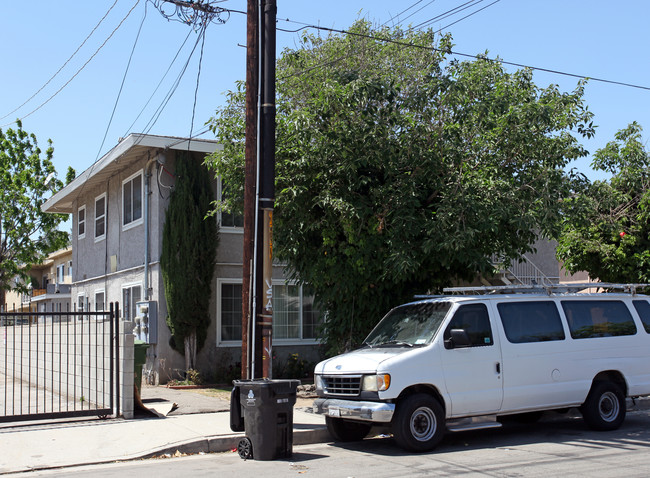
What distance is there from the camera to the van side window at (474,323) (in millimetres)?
9570

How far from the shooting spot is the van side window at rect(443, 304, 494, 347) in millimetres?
9570

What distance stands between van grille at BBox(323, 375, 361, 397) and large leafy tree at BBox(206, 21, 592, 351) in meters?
2.27

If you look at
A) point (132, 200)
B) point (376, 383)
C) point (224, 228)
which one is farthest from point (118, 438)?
point (132, 200)

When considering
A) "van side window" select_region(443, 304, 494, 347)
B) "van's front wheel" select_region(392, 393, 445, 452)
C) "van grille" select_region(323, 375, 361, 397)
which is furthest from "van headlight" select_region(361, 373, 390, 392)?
"van side window" select_region(443, 304, 494, 347)

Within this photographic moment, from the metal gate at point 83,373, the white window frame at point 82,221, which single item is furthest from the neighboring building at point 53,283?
the metal gate at point 83,373

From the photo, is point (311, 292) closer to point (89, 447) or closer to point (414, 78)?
point (414, 78)

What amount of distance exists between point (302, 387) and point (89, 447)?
671cm

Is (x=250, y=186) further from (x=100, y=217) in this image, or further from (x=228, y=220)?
(x=100, y=217)

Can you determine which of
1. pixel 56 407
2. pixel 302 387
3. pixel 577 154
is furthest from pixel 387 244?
pixel 56 407

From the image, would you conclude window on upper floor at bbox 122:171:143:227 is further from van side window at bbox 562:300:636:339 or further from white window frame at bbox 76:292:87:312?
van side window at bbox 562:300:636:339

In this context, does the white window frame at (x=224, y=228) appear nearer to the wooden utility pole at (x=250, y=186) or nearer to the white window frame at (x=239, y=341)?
the white window frame at (x=239, y=341)

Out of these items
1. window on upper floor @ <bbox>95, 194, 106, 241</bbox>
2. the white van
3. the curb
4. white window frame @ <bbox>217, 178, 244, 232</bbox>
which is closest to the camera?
the white van

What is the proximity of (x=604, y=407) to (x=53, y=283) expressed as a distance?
45475 millimetres

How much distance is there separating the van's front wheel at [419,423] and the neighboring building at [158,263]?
851cm
